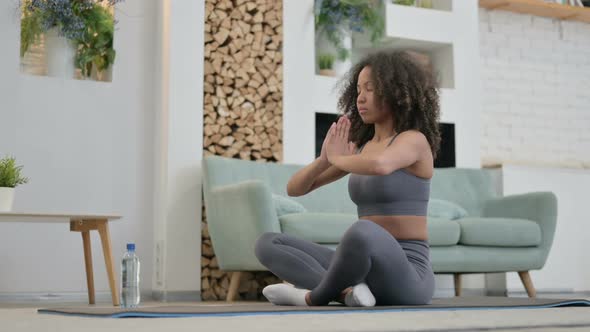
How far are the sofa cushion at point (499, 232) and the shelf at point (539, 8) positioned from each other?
1888 millimetres

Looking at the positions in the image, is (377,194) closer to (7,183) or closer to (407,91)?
(407,91)

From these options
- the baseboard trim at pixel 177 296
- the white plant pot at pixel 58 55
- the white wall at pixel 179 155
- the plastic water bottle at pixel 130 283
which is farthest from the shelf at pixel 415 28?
the plastic water bottle at pixel 130 283

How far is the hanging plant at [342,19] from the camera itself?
4875 mm

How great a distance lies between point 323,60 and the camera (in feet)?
16.1

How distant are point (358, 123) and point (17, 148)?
2330 mm

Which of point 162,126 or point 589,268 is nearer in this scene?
point 162,126

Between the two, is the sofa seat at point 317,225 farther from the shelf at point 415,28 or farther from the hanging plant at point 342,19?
the shelf at point 415,28

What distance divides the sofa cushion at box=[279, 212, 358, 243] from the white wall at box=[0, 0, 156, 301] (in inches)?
38.7

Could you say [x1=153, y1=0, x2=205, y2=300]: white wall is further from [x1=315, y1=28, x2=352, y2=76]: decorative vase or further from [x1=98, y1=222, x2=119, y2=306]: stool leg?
[x1=315, y1=28, x2=352, y2=76]: decorative vase

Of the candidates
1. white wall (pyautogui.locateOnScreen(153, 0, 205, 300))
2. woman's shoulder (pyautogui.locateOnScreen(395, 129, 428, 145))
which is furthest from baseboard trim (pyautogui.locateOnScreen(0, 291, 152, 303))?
woman's shoulder (pyautogui.locateOnScreen(395, 129, 428, 145))

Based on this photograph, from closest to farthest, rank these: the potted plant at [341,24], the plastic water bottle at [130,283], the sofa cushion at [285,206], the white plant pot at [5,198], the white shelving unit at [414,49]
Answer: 1. the plastic water bottle at [130,283]
2. the white plant pot at [5,198]
3. the sofa cushion at [285,206]
4. the white shelving unit at [414,49]
5. the potted plant at [341,24]

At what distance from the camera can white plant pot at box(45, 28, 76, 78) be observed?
438cm

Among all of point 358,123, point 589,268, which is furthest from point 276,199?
point 589,268

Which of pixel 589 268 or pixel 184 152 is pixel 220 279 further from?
pixel 589 268
